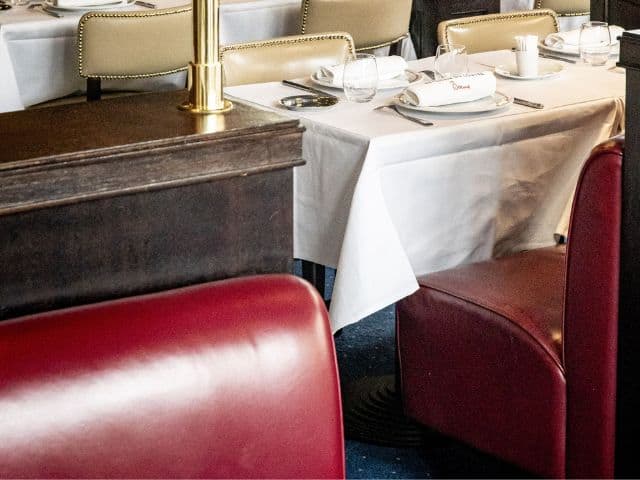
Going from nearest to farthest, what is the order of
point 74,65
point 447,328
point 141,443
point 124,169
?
1. point 141,443
2. point 124,169
3. point 447,328
4. point 74,65

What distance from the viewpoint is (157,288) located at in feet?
4.28

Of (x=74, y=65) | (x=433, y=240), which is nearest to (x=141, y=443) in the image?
(x=433, y=240)

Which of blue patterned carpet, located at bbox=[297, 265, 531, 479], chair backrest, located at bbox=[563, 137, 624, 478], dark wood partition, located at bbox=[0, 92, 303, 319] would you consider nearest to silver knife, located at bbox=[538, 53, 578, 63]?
blue patterned carpet, located at bbox=[297, 265, 531, 479]

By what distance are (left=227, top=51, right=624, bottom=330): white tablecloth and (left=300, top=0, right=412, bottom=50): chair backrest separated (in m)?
1.36

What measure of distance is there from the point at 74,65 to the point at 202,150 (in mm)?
2494

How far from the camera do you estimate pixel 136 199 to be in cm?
125

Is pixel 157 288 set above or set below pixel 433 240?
above

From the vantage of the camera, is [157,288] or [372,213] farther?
[372,213]

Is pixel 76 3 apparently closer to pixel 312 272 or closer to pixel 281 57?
pixel 281 57

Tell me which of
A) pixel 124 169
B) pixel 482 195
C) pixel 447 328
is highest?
pixel 124 169

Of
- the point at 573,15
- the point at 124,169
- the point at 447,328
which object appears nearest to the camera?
the point at 124,169

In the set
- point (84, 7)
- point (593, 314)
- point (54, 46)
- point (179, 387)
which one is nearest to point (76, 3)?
point (84, 7)

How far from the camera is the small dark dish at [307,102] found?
95.8 inches

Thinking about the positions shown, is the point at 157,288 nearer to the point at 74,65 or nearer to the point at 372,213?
the point at 372,213
